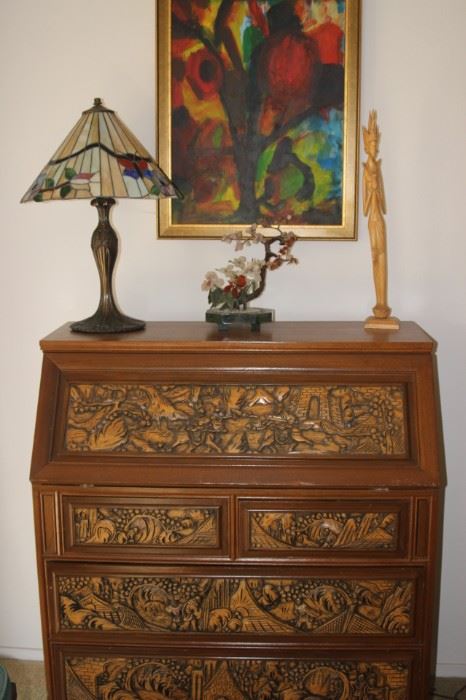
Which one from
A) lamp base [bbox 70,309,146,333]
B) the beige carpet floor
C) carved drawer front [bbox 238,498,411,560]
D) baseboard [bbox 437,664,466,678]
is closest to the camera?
carved drawer front [bbox 238,498,411,560]

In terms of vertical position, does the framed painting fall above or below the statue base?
above

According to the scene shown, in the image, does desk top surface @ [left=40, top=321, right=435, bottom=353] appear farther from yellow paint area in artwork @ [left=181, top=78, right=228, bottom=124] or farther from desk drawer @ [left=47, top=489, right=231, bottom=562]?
yellow paint area in artwork @ [left=181, top=78, right=228, bottom=124]

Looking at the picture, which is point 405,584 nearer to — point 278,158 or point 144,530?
point 144,530

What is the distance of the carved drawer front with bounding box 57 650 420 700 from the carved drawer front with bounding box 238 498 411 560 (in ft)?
0.94

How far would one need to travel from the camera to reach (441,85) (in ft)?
6.96

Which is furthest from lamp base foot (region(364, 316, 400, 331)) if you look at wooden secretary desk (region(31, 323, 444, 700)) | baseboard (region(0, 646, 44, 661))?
baseboard (region(0, 646, 44, 661))

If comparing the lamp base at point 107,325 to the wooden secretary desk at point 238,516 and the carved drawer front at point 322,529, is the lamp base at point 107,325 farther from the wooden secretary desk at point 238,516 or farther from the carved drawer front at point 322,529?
the carved drawer front at point 322,529

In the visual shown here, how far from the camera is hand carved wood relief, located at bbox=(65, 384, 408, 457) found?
178 cm

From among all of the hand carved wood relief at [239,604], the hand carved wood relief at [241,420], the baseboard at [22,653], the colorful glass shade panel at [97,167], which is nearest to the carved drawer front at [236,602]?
the hand carved wood relief at [239,604]

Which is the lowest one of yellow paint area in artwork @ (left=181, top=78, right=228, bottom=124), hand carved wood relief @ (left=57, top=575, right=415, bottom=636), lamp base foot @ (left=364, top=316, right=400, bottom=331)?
hand carved wood relief @ (left=57, top=575, right=415, bottom=636)

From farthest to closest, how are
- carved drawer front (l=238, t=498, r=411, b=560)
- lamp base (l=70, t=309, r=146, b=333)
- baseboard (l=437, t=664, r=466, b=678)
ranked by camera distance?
baseboard (l=437, t=664, r=466, b=678), lamp base (l=70, t=309, r=146, b=333), carved drawer front (l=238, t=498, r=411, b=560)

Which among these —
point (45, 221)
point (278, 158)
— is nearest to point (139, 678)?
point (45, 221)

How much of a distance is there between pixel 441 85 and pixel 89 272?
1.27 metres

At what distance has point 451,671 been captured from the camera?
239cm
